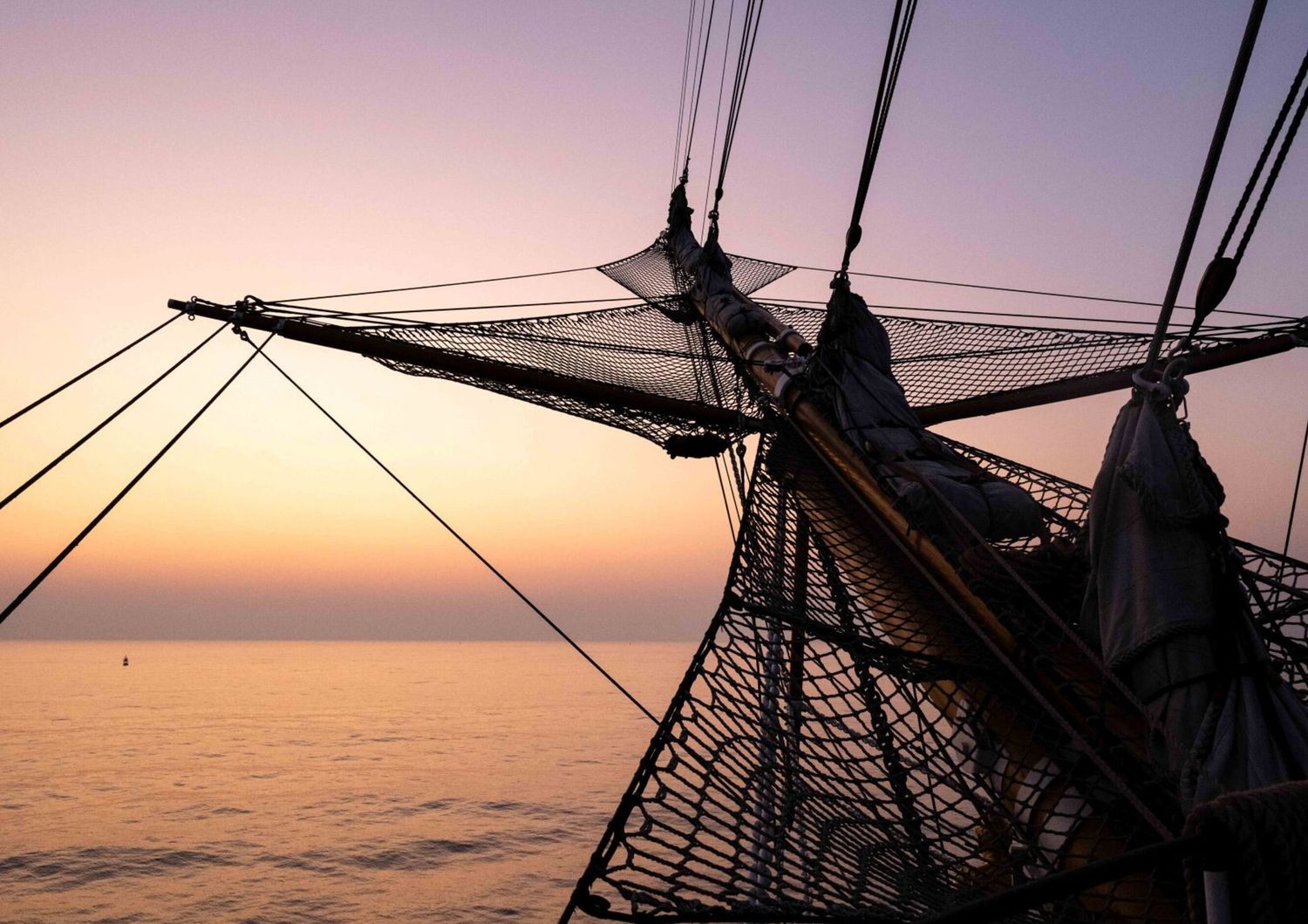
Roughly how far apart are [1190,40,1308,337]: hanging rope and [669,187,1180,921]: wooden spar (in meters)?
1.17

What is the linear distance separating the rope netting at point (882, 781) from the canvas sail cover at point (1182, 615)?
0.24 metres

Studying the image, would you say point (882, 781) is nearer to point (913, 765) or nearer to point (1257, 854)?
point (913, 765)

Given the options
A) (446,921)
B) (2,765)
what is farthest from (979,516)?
(2,765)

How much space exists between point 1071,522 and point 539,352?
524cm

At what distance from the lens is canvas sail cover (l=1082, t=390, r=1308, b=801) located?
7.04 ft

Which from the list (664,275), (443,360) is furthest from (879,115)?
(664,275)

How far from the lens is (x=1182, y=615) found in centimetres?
240

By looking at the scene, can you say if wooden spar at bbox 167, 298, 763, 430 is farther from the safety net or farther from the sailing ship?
the safety net

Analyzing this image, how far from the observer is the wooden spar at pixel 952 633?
2.50m

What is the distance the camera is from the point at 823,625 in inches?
136

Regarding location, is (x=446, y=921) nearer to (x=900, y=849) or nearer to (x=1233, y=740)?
(x=900, y=849)

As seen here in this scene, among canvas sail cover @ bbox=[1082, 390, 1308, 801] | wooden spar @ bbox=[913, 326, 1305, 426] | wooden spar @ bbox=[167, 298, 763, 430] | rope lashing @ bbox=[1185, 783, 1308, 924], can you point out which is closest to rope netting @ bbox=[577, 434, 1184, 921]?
canvas sail cover @ bbox=[1082, 390, 1308, 801]

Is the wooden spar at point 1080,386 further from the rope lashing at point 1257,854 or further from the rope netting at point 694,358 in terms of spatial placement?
the rope lashing at point 1257,854

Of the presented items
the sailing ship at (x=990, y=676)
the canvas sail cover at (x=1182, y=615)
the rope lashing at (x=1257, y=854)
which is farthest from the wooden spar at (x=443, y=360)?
the rope lashing at (x=1257, y=854)
